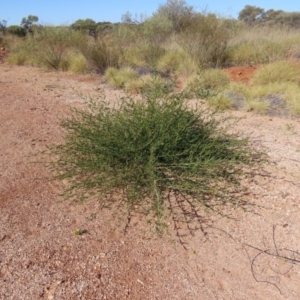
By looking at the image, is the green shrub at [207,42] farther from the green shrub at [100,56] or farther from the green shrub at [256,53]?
the green shrub at [100,56]

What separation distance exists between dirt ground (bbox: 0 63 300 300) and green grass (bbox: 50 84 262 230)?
0.59ft

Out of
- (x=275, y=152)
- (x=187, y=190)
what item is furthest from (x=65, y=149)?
(x=275, y=152)

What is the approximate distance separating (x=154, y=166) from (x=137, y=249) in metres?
0.80

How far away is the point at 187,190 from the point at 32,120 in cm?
305

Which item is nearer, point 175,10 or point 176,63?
point 176,63

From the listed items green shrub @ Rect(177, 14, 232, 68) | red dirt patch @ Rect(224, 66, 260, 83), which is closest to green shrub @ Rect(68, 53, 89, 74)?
green shrub @ Rect(177, 14, 232, 68)

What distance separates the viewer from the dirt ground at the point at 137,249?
223 cm

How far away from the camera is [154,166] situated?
3041mm

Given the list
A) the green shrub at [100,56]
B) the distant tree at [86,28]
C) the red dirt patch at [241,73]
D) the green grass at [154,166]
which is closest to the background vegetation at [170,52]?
the green shrub at [100,56]

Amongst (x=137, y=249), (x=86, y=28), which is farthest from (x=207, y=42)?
(x=86, y=28)

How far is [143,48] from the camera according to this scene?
35.8 ft

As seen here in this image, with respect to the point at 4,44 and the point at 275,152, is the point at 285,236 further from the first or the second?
the point at 4,44

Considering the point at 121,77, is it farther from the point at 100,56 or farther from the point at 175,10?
the point at 175,10

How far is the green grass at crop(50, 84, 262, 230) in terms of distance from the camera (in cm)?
302
